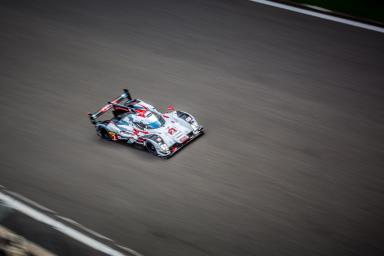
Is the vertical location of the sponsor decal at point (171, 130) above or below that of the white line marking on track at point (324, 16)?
below

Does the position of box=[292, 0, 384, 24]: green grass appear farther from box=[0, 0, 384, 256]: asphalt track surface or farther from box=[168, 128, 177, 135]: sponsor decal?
box=[168, 128, 177, 135]: sponsor decal

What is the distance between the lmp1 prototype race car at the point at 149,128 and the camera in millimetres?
11836

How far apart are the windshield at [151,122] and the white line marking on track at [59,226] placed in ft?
10.3

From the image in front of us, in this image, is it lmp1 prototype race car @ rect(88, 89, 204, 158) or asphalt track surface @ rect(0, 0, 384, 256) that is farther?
lmp1 prototype race car @ rect(88, 89, 204, 158)

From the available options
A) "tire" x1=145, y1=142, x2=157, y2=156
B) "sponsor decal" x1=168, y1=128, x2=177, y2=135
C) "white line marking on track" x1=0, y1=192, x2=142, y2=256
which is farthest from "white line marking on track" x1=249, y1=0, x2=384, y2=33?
"white line marking on track" x1=0, y1=192, x2=142, y2=256

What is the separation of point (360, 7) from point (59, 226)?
492 inches

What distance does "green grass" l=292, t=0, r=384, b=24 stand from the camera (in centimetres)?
1691

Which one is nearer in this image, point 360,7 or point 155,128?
point 155,128

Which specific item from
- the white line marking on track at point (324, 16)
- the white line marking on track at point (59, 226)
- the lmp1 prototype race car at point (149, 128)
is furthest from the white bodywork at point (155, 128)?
the white line marking on track at point (324, 16)

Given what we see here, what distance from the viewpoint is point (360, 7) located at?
1719cm

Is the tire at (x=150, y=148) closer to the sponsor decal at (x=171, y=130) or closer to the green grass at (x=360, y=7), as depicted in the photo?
the sponsor decal at (x=171, y=130)

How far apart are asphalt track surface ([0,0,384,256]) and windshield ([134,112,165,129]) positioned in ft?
2.44

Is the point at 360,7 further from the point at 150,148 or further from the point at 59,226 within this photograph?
the point at 59,226

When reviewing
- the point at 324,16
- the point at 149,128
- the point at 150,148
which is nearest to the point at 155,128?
the point at 149,128
